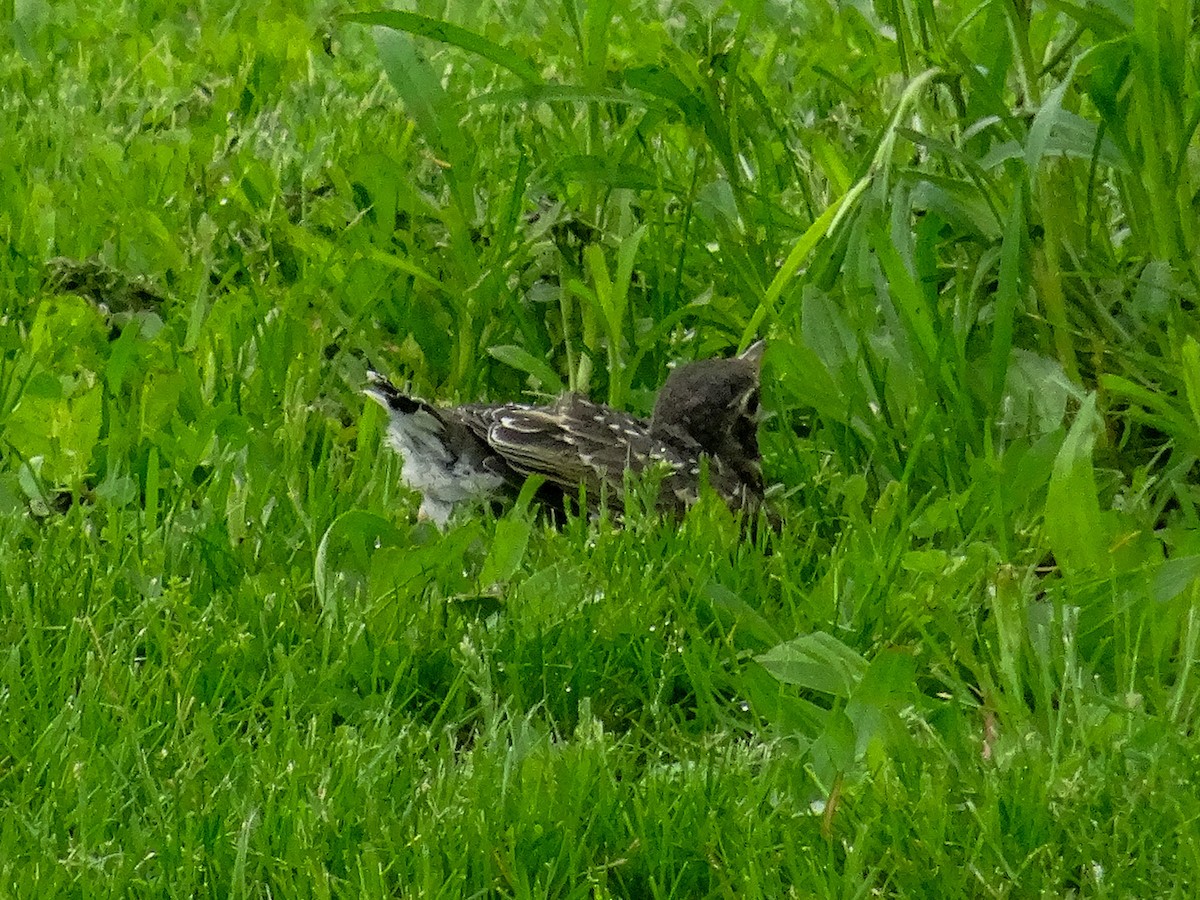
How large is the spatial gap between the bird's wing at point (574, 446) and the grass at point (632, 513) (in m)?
0.18

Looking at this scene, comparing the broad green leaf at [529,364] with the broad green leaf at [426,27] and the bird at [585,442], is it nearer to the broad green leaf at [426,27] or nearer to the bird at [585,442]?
the bird at [585,442]

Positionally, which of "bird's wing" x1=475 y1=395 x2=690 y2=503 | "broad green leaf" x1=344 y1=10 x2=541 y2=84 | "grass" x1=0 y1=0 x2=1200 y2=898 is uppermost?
"broad green leaf" x1=344 y1=10 x2=541 y2=84

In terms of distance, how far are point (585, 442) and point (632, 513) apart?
0.59 meters

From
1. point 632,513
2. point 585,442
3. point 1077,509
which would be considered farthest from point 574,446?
point 1077,509

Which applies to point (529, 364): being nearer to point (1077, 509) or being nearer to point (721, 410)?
point (721, 410)

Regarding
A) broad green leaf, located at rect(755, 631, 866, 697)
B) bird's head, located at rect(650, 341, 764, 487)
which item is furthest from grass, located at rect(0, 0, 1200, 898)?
bird's head, located at rect(650, 341, 764, 487)

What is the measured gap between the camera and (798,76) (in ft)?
24.7

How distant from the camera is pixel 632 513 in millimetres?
4285

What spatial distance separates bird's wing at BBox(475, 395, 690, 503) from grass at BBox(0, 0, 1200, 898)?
0.18m

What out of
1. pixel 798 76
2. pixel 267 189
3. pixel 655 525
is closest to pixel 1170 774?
pixel 655 525

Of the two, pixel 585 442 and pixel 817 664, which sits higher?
pixel 817 664

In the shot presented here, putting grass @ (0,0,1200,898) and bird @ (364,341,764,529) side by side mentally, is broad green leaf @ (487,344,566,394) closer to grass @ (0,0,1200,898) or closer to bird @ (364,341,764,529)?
grass @ (0,0,1200,898)

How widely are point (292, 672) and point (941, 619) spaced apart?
1.17 metres

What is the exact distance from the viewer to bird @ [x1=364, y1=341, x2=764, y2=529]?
4.71 metres
